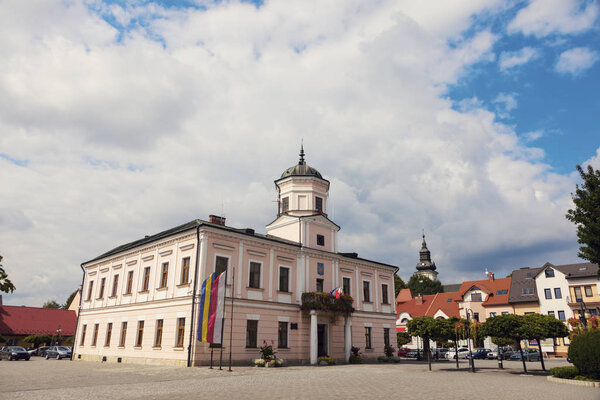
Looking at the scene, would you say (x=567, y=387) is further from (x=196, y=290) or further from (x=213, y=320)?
(x=196, y=290)

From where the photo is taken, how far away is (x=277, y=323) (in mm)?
30875

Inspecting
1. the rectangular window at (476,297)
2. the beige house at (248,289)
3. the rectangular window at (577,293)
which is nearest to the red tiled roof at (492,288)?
the rectangular window at (476,297)

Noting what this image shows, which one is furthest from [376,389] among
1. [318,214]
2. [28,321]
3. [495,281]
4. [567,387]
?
[495,281]

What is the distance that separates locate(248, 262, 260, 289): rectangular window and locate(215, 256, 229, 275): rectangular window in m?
2.16

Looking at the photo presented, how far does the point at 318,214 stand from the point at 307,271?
17.6 ft

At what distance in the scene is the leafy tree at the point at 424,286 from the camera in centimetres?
9069

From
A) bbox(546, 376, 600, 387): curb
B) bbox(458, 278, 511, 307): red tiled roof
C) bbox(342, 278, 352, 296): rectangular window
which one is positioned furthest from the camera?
bbox(458, 278, 511, 307): red tiled roof

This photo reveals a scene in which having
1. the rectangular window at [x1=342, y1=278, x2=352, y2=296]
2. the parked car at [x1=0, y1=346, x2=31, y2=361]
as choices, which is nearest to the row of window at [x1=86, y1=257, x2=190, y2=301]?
the parked car at [x1=0, y1=346, x2=31, y2=361]

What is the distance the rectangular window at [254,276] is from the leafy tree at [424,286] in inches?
2672

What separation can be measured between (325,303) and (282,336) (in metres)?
4.13

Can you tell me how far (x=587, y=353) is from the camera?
18.1 metres

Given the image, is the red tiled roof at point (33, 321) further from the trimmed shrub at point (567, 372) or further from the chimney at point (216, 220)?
the trimmed shrub at point (567, 372)

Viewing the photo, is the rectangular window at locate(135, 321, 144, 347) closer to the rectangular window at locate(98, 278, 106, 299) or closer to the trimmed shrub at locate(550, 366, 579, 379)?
the rectangular window at locate(98, 278, 106, 299)

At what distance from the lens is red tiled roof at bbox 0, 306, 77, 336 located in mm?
50094
